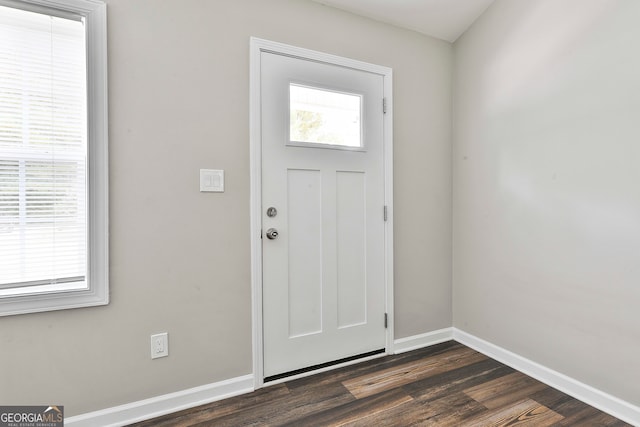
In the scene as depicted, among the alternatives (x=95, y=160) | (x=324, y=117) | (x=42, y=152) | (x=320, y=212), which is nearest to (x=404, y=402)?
(x=320, y=212)

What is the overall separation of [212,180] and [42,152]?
2.53ft

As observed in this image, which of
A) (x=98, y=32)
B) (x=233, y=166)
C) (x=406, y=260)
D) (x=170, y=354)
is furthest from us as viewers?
(x=406, y=260)

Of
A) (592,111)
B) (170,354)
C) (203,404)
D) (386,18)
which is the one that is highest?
(386,18)

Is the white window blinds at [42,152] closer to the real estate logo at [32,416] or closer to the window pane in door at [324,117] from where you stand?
the real estate logo at [32,416]

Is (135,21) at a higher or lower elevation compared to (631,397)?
higher

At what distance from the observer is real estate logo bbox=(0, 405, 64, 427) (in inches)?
56.7

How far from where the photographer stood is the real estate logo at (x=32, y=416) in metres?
1.44

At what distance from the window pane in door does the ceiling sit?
58 cm

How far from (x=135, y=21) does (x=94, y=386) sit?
1.84 meters

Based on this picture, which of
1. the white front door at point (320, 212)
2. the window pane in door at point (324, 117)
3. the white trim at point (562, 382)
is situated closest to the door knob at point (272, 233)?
the white front door at point (320, 212)

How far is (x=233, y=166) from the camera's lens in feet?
6.13

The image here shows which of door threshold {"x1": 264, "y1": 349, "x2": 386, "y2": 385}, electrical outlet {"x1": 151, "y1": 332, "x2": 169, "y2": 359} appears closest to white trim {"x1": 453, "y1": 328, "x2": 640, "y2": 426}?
door threshold {"x1": 264, "y1": 349, "x2": 386, "y2": 385}

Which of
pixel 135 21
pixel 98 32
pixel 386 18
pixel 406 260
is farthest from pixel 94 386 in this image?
pixel 386 18

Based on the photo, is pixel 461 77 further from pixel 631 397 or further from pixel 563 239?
pixel 631 397
